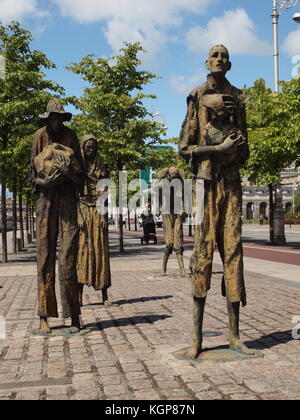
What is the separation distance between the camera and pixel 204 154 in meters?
4.76

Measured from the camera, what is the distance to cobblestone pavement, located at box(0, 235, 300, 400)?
151 inches

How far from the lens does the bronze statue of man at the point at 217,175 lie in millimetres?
4699

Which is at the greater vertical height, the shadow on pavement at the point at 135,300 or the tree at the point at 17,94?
the tree at the point at 17,94

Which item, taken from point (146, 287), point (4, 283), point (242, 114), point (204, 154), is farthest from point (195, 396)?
point (4, 283)

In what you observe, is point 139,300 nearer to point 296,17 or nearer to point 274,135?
point 296,17

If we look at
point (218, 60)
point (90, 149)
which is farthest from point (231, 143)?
point (90, 149)

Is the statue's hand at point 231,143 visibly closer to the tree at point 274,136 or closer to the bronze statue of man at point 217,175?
the bronze statue of man at point 217,175

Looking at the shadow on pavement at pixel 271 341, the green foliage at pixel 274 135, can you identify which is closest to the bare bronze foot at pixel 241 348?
the shadow on pavement at pixel 271 341

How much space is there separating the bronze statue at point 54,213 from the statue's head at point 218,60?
1963mm

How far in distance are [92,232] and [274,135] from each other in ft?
49.1

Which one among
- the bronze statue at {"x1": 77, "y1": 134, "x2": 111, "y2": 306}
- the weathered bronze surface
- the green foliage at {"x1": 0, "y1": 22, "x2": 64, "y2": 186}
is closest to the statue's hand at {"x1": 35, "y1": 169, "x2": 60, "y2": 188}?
the bronze statue at {"x1": 77, "y1": 134, "x2": 111, "y2": 306}

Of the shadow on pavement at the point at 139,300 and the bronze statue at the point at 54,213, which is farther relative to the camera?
the shadow on pavement at the point at 139,300

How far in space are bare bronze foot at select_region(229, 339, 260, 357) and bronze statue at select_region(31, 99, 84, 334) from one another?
2.00 m

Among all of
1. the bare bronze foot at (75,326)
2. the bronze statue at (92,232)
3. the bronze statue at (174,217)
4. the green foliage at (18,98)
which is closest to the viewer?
the bare bronze foot at (75,326)
